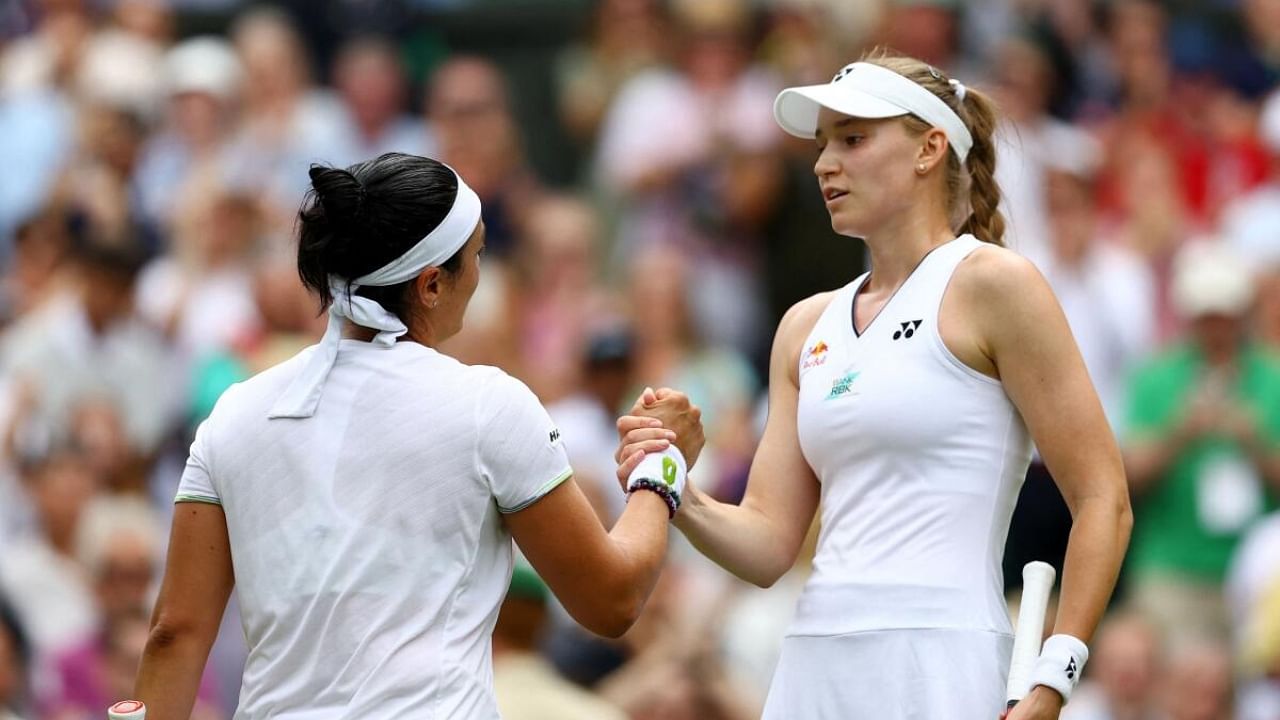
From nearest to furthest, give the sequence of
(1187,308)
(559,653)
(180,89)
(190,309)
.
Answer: (559,653)
(1187,308)
(190,309)
(180,89)

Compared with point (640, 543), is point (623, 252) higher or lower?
lower

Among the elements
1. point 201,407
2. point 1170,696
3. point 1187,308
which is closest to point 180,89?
point 201,407

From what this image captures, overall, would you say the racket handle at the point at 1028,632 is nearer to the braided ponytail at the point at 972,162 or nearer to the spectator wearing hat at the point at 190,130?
the braided ponytail at the point at 972,162

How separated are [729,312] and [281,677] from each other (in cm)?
640

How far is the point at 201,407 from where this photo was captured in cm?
906

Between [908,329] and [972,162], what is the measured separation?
473 mm

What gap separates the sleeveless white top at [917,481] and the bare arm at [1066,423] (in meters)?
0.10

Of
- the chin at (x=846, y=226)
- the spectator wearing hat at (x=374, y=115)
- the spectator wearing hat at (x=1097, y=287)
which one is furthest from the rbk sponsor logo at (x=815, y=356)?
the spectator wearing hat at (x=374, y=115)

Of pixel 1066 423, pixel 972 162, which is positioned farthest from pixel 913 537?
pixel 972 162

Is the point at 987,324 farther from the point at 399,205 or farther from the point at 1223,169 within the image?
the point at 1223,169

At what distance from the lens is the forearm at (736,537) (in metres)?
4.67

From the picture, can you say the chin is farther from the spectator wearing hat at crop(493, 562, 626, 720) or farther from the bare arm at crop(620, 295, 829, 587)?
the spectator wearing hat at crop(493, 562, 626, 720)

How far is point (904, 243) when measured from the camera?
458 centimetres

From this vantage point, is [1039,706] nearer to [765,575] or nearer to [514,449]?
[765,575]
